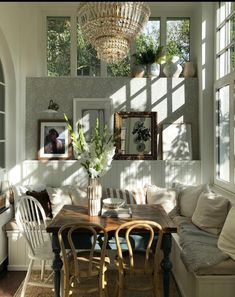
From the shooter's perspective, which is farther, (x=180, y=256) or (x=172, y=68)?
(x=172, y=68)

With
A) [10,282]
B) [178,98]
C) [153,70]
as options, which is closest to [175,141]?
[178,98]

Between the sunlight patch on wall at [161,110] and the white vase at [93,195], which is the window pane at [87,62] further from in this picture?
the white vase at [93,195]

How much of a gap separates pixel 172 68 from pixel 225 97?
989 millimetres

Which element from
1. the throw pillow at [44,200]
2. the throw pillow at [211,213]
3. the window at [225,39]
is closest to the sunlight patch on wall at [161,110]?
the window at [225,39]

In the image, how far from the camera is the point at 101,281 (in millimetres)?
2770

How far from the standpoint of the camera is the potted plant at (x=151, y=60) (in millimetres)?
4852

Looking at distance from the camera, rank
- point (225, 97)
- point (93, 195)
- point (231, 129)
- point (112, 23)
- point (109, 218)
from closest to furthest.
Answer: point (112, 23) < point (109, 218) < point (93, 195) < point (231, 129) < point (225, 97)

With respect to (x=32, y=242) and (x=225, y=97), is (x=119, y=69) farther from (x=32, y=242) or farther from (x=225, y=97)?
(x=32, y=242)

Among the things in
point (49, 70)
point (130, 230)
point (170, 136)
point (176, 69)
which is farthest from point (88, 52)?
point (130, 230)

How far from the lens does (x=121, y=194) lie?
4.57 metres

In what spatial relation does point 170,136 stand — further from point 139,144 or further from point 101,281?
point 101,281

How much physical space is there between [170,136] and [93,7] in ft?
8.58

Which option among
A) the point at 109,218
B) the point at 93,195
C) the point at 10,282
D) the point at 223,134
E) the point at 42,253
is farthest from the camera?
the point at 223,134

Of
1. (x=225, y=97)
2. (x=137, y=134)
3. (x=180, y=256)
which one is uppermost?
(x=225, y=97)
